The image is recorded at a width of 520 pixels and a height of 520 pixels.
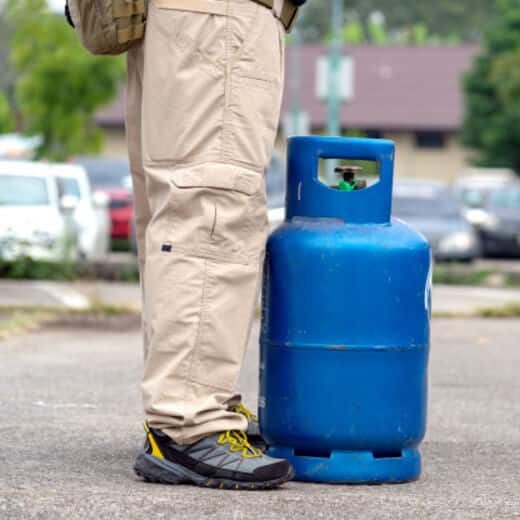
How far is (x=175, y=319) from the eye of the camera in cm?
363

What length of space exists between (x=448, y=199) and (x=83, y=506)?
20.6 meters

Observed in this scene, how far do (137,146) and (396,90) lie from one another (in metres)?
63.5

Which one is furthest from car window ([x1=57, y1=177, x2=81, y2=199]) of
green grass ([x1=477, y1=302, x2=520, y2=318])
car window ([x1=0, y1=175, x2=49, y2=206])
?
green grass ([x1=477, y1=302, x2=520, y2=318])

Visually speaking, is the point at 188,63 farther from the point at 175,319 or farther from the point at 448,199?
the point at 448,199

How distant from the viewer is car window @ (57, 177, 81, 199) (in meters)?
18.4

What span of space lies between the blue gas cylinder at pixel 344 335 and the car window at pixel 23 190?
13663 mm

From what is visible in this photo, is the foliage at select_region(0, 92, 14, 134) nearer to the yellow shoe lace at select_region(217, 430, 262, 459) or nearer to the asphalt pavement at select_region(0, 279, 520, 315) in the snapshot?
the asphalt pavement at select_region(0, 279, 520, 315)

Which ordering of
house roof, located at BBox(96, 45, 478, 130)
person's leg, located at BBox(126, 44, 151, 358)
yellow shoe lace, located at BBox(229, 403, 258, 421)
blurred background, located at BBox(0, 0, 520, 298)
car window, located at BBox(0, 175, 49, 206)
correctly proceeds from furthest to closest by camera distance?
house roof, located at BBox(96, 45, 478, 130) < car window, located at BBox(0, 175, 49, 206) < blurred background, located at BBox(0, 0, 520, 298) < yellow shoe lace, located at BBox(229, 403, 258, 421) < person's leg, located at BBox(126, 44, 151, 358)

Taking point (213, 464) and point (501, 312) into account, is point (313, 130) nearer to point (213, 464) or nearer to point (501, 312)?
point (501, 312)

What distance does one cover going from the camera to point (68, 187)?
18984 mm

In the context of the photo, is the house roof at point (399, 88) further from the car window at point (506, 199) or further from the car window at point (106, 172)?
the car window at point (106, 172)

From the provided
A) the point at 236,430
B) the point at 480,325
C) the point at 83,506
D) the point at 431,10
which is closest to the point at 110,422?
the point at 236,430

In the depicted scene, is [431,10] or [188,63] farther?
[431,10]

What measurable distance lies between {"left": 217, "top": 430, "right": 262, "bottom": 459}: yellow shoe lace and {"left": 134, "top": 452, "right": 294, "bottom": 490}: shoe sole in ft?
0.26
